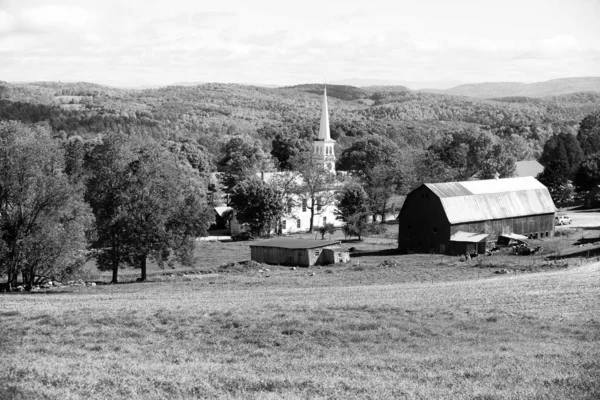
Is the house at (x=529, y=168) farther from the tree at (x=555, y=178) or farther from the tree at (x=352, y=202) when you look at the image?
the tree at (x=352, y=202)

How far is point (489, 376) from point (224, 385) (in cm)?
661

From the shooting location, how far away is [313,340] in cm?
2391

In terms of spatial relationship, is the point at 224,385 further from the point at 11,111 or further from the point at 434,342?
Answer: the point at 11,111

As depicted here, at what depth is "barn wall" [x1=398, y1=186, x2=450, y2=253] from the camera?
62.3 metres

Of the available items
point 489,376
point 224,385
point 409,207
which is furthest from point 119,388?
point 409,207

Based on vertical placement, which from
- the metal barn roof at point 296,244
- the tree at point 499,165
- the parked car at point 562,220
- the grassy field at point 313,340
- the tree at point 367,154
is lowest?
the grassy field at point 313,340

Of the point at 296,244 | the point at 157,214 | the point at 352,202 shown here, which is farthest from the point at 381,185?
the point at 157,214

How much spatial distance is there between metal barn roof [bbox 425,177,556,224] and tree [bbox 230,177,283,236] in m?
20.0

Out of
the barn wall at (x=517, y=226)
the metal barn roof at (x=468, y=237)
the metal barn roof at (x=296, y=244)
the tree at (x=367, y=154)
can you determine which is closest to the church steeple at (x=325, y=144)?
the tree at (x=367, y=154)

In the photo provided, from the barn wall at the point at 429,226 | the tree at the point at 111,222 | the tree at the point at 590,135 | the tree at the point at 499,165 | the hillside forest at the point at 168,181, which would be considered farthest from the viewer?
the tree at the point at 590,135

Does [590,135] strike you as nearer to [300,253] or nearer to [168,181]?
[300,253]

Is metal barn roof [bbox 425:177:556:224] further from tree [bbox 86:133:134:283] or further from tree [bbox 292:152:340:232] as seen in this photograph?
tree [bbox 86:133:134:283]

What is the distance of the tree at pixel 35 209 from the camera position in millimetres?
40344

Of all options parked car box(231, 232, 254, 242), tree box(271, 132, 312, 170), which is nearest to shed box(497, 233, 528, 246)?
parked car box(231, 232, 254, 242)
